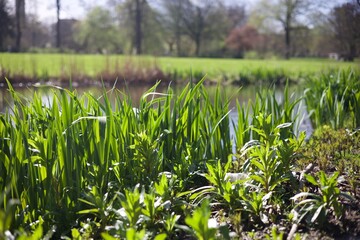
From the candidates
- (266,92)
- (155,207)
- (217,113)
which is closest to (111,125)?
(155,207)

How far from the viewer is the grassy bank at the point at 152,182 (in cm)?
178

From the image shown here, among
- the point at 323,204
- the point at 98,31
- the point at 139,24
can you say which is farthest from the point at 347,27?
the point at 98,31

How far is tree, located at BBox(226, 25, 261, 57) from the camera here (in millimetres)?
47062

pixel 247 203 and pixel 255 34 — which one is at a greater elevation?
pixel 255 34

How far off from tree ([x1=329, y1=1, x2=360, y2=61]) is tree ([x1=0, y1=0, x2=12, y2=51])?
193 inches

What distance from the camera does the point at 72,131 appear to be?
219cm

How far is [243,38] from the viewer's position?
4781cm

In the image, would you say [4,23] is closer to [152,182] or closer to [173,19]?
[152,182]

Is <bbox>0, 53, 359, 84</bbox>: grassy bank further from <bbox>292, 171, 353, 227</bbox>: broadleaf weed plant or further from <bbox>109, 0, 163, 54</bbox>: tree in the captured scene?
<bbox>109, 0, 163, 54</bbox>: tree

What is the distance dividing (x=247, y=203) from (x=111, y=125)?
866 mm

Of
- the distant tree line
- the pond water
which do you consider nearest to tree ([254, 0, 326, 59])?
the distant tree line

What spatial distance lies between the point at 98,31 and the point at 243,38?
59.1ft

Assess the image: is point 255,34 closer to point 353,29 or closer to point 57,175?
point 353,29

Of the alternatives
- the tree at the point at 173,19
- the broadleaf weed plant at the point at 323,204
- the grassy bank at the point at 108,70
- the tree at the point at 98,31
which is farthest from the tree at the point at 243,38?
the broadleaf weed plant at the point at 323,204
